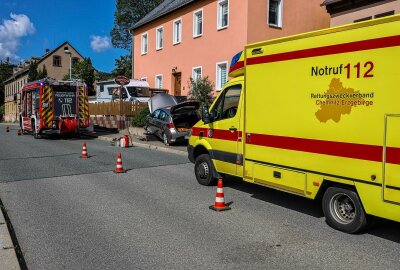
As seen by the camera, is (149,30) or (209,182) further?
(149,30)

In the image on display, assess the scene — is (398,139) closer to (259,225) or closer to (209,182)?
(259,225)

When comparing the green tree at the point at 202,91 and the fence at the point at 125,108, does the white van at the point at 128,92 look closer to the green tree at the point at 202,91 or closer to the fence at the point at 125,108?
the fence at the point at 125,108

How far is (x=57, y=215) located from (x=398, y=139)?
203 inches

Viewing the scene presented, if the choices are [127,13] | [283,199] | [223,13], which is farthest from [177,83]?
[127,13]

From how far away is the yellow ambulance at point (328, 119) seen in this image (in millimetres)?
5156

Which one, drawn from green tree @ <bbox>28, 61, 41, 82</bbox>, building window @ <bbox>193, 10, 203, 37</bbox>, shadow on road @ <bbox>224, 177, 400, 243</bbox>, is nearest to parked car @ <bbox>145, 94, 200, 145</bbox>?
shadow on road @ <bbox>224, 177, 400, 243</bbox>

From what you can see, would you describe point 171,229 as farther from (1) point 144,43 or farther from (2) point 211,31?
(1) point 144,43

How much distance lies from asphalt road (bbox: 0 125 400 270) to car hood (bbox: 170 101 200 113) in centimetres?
692

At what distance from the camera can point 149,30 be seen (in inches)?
1251

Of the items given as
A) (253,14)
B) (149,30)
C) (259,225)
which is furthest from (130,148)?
(149,30)

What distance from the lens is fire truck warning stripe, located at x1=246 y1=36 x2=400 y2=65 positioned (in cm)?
514

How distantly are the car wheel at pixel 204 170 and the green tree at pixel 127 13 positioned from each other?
46850 millimetres

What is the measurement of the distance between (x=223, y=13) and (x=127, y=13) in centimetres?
3384

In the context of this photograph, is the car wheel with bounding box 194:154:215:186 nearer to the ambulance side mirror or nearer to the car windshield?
the ambulance side mirror
